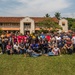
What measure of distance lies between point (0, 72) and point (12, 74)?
0.82 metres

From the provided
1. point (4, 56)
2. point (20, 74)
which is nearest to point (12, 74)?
point (20, 74)

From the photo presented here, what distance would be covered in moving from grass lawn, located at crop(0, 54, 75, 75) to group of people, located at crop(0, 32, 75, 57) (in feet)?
3.63

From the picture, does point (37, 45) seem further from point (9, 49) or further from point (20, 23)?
point (20, 23)

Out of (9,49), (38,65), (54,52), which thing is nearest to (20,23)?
(9,49)

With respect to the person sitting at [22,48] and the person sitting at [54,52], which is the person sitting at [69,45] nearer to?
the person sitting at [54,52]

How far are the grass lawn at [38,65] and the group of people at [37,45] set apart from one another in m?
1.11

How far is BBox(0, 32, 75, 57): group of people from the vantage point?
18.9 m

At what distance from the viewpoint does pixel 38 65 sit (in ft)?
52.0

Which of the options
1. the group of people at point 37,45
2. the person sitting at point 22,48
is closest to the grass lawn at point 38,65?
the group of people at point 37,45

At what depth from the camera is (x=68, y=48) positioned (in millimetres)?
18828

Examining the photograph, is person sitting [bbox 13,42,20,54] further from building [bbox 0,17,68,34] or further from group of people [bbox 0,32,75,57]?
building [bbox 0,17,68,34]

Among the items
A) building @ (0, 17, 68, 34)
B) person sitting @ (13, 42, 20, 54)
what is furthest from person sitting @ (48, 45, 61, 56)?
building @ (0, 17, 68, 34)

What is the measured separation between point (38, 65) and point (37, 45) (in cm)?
360

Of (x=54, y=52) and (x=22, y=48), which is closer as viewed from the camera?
(x=54, y=52)
